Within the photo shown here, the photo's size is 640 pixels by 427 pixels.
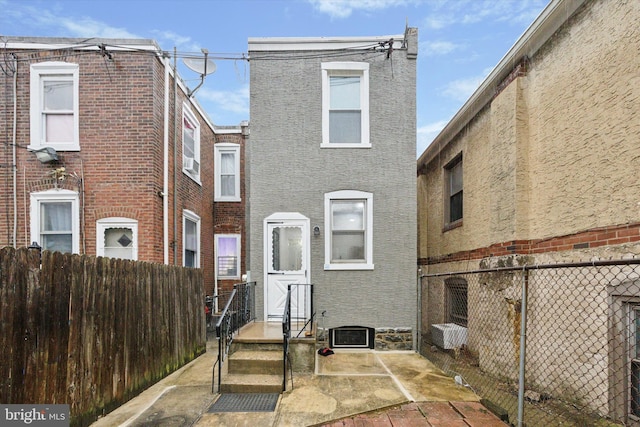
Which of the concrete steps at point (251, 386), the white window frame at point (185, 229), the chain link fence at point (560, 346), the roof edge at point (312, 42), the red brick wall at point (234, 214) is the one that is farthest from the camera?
the red brick wall at point (234, 214)

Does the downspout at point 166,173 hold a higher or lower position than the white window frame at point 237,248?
higher

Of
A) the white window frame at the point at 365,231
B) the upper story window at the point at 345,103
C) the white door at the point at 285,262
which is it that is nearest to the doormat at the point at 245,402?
the white door at the point at 285,262

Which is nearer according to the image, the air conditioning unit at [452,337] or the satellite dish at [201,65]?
the air conditioning unit at [452,337]

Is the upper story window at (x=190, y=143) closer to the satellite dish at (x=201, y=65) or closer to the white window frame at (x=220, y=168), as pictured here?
the satellite dish at (x=201, y=65)

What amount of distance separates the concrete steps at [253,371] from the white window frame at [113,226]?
326cm

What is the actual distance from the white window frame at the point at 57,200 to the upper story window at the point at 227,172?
14.3 feet

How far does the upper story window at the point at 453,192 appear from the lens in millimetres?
7918

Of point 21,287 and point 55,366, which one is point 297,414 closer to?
point 55,366

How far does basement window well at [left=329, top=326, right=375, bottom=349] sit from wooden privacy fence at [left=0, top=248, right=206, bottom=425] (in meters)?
3.01

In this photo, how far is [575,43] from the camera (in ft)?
14.6

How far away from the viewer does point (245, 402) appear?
4121mm

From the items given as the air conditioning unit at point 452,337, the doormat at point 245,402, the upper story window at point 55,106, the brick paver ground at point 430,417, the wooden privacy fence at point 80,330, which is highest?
the upper story window at point 55,106

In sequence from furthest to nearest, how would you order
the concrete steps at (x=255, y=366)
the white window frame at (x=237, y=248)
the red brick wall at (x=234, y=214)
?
the red brick wall at (x=234, y=214) → the white window frame at (x=237, y=248) → the concrete steps at (x=255, y=366)

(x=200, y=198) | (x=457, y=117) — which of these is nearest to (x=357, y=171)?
(x=457, y=117)
